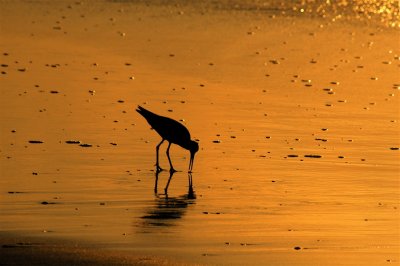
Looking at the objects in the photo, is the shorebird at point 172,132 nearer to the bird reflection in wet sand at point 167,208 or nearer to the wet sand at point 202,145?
the wet sand at point 202,145

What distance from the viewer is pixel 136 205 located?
44.3 feet

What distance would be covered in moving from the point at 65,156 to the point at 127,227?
438 cm

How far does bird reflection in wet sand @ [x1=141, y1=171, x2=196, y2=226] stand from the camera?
12.6 metres

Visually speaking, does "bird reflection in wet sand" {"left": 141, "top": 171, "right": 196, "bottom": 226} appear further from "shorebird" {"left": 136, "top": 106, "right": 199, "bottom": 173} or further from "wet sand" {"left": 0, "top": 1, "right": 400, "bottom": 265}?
"shorebird" {"left": 136, "top": 106, "right": 199, "bottom": 173}

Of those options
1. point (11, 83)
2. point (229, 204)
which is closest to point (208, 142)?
point (229, 204)

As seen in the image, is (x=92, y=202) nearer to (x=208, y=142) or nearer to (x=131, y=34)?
(x=208, y=142)

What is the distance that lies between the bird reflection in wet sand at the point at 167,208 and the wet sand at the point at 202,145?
3 centimetres

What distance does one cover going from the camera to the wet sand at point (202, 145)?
1155cm

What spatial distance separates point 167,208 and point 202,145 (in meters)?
4.45

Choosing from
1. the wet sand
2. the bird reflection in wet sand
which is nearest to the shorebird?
the wet sand

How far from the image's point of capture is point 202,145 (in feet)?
58.6

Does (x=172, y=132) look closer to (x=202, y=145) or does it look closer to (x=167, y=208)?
(x=202, y=145)

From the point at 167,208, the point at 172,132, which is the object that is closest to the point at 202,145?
the point at 172,132

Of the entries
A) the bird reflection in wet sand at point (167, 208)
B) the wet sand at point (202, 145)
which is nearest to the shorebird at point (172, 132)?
the wet sand at point (202, 145)
